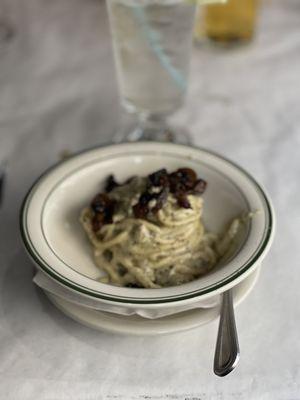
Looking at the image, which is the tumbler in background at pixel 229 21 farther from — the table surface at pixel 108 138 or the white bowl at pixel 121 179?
the white bowl at pixel 121 179

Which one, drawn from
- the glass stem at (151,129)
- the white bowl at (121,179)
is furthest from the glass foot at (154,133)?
the white bowl at (121,179)

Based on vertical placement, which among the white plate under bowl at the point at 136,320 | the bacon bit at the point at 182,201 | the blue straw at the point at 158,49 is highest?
the blue straw at the point at 158,49

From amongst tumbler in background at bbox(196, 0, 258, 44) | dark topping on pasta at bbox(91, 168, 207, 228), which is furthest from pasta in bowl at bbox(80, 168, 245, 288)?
tumbler in background at bbox(196, 0, 258, 44)

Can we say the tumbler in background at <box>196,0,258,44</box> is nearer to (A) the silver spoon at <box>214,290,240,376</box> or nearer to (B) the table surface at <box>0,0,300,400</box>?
(B) the table surface at <box>0,0,300,400</box>

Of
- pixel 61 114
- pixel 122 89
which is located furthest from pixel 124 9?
pixel 61 114

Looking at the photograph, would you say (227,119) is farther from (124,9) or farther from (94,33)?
(94,33)

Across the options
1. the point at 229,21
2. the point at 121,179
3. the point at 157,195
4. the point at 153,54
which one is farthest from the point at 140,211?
the point at 229,21

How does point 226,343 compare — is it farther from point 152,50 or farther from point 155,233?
point 152,50
